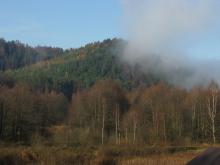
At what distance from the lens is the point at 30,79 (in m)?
178

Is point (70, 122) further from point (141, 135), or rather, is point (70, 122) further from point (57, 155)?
point (57, 155)

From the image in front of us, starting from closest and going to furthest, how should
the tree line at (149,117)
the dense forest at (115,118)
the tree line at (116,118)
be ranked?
the dense forest at (115,118) < the tree line at (116,118) < the tree line at (149,117)

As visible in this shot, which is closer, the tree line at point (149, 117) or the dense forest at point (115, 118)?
the dense forest at point (115, 118)

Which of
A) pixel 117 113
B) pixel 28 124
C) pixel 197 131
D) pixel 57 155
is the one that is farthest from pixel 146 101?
pixel 57 155

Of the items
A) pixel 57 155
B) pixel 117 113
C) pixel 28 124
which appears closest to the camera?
pixel 57 155

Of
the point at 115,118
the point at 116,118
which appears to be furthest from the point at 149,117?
the point at 116,118

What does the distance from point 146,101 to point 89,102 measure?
458 inches

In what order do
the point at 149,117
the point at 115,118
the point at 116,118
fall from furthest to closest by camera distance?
the point at 115,118 < the point at 149,117 < the point at 116,118

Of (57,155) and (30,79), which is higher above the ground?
(30,79)

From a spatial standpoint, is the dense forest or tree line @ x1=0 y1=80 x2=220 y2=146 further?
tree line @ x1=0 y1=80 x2=220 y2=146

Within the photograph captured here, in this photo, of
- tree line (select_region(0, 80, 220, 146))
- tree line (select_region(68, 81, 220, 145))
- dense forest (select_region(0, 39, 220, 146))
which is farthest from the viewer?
tree line (select_region(68, 81, 220, 145))

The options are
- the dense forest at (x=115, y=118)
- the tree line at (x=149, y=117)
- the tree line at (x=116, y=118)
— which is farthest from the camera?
the tree line at (x=149, y=117)

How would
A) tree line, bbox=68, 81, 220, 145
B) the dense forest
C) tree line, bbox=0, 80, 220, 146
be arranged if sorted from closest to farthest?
1. the dense forest
2. tree line, bbox=0, 80, 220, 146
3. tree line, bbox=68, 81, 220, 145

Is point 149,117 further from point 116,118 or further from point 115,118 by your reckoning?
point 116,118
